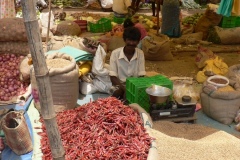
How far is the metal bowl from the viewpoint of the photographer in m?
3.81

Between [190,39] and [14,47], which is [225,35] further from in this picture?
[14,47]

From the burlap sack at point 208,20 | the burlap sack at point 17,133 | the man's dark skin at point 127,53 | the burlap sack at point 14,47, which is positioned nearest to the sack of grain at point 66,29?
the burlap sack at point 14,47

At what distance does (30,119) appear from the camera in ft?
12.7

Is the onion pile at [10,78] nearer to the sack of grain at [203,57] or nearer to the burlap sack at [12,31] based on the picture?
the burlap sack at [12,31]

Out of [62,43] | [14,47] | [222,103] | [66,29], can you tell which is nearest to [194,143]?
[222,103]

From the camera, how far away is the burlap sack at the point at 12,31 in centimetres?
508

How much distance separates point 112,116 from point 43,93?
4.20 ft

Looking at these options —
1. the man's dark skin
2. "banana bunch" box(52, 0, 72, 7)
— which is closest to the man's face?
the man's dark skin

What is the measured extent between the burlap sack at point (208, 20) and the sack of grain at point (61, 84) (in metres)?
4.87

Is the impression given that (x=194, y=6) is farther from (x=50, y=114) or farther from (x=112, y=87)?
(x=50, y=114)

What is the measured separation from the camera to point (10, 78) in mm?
4863

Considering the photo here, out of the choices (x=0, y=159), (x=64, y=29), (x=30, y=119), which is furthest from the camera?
(x=64, y=29)

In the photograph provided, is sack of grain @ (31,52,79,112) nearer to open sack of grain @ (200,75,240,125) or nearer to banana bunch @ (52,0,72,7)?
open sack of grain @ (200,75,240,125)

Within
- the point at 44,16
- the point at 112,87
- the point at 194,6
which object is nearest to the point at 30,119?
the point at 112,87
